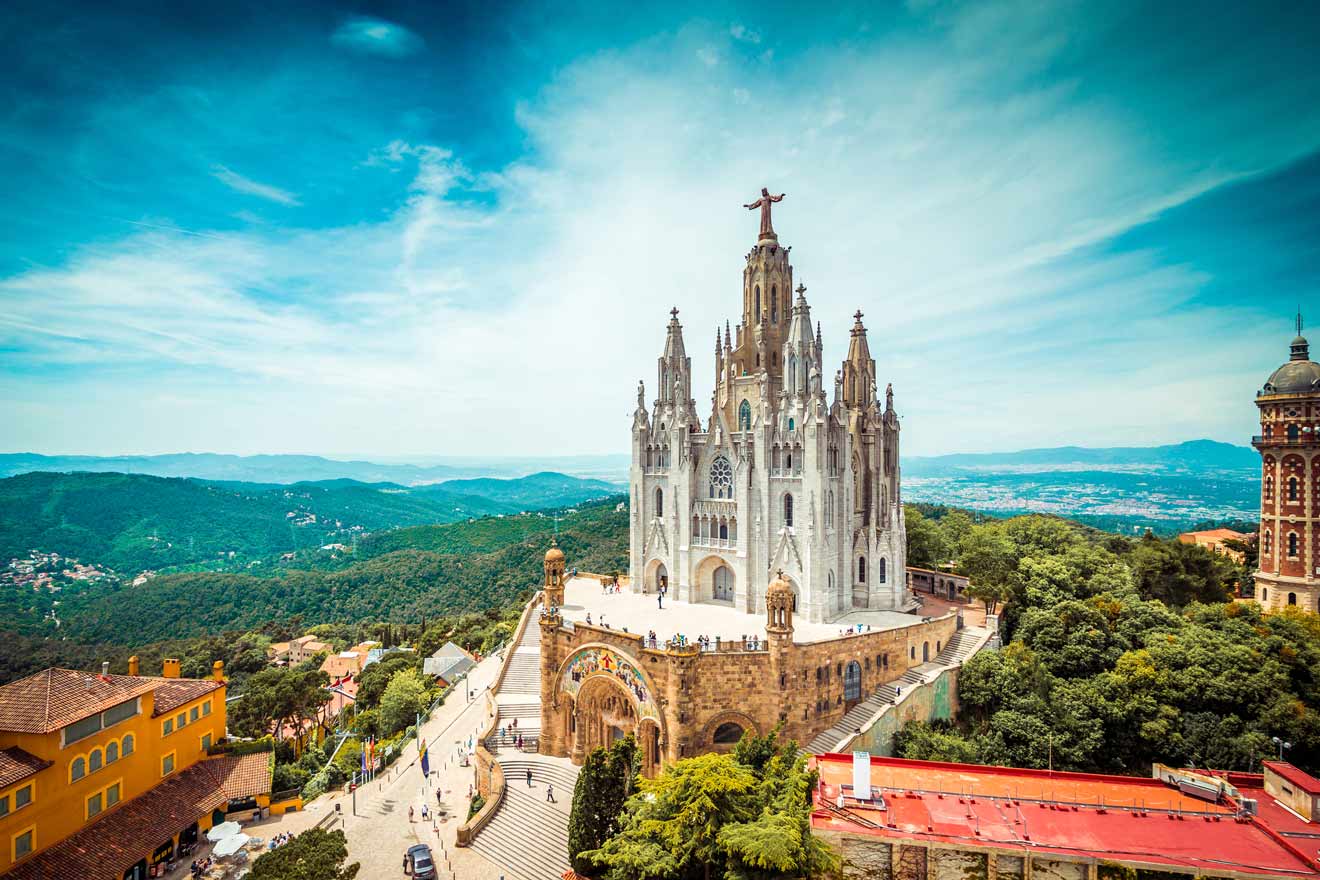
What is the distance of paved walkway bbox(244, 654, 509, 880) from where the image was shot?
24.5 m

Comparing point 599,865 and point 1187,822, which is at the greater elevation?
point 1187,822

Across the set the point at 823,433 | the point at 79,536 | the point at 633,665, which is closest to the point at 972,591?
the point at 823,433

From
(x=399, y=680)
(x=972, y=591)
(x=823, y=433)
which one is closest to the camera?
(x=823, y=433)

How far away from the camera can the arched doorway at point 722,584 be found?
120ft

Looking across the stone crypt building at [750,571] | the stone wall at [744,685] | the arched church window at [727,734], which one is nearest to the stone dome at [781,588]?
the stone crypt building at [750,571]

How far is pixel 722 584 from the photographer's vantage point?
120 feet

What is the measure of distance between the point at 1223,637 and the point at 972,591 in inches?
412

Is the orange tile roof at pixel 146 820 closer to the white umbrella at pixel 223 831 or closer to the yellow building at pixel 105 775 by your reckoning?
the yellow building at pixel 105 775

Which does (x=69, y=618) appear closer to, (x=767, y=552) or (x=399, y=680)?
(x=399, y=680)

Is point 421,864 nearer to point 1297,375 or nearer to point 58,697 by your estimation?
point 58,697

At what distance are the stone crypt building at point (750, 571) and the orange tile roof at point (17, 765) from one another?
59.8 ft

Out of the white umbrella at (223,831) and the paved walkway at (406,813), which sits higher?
the white umbrella at (223,831)

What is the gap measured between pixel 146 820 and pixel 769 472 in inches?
1202

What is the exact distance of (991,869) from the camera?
16.5 meters
